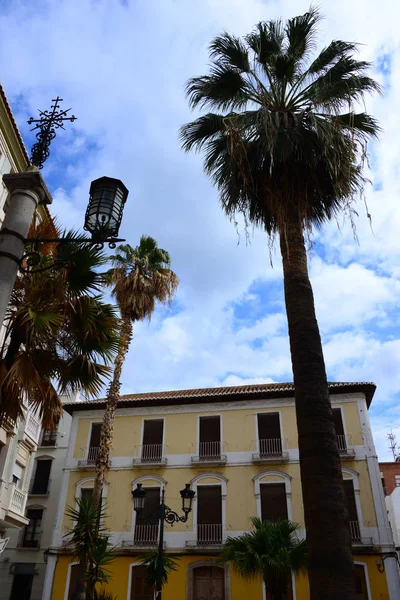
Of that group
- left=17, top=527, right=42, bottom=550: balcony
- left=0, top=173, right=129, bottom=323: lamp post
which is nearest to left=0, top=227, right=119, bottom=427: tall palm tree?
left=0, top=173, right=129, bottom=323: lamp post

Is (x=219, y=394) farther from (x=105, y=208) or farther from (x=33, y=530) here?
(x=105, y=208)

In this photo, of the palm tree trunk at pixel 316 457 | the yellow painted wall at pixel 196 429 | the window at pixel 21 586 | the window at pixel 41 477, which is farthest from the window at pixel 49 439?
the palm tree trunk at pixel 316 457

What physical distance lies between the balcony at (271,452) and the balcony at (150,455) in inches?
172

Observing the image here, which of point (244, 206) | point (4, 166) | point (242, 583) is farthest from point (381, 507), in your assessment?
point (4, 166)

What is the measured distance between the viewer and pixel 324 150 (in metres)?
8.78

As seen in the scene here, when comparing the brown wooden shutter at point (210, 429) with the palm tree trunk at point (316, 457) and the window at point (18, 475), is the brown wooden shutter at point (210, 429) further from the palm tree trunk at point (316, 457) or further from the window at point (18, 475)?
the palm tree trunk at point (316, 457)

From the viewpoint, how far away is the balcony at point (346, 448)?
2177cm

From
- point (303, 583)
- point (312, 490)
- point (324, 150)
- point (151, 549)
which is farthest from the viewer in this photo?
point (151, 549)

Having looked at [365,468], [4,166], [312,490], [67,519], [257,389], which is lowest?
[312,490]

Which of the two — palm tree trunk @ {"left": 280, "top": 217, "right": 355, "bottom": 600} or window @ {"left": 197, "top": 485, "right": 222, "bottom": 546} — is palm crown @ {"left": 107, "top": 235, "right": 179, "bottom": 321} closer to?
window @ {"left": 197, "top": 485, "right": 222, "bottom": 546}

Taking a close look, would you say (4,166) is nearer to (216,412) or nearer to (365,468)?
(216,412)

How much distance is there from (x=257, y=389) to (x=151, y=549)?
8583 millimetres

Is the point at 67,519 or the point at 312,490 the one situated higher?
the point at 67,519

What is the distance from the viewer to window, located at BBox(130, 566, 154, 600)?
21.0 m
